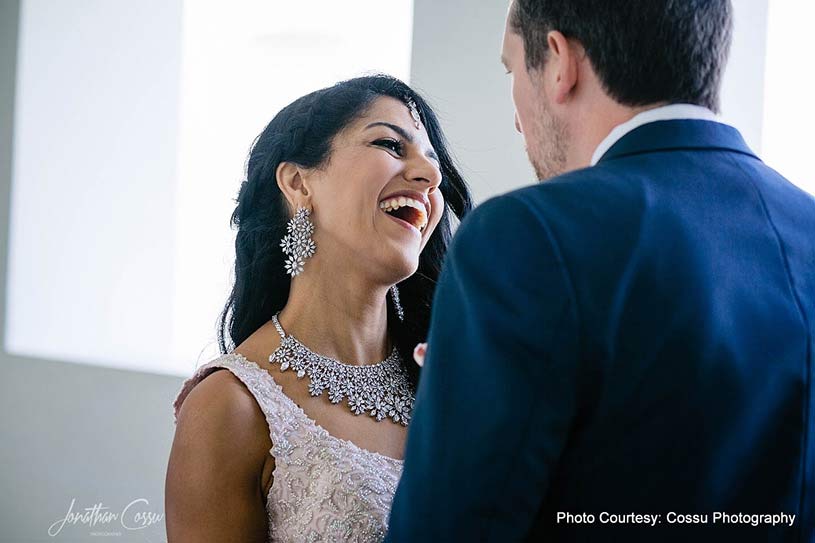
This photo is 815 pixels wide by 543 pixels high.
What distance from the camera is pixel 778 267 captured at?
3.43 feet

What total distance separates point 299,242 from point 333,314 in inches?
7.1

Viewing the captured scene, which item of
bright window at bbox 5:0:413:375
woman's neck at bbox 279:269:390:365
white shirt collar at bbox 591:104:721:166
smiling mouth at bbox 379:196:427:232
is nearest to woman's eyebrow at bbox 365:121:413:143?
smiling mouth at bbox 379:196:427:232

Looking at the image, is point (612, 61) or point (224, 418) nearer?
point (612, 61)

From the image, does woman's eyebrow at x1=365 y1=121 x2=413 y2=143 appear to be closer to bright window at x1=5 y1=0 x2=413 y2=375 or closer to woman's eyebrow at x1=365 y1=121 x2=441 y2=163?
woman's eyebrow at x1=365 y1=121 x2=441 y2=163

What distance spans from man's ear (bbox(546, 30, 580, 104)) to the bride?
2.96ft

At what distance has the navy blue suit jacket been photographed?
98 cm

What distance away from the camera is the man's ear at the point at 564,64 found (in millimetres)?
1133

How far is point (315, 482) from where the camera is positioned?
182 centimetres

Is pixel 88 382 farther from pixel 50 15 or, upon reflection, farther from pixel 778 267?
pixel 778 267

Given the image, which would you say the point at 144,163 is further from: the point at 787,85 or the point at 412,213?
the point at 787,85

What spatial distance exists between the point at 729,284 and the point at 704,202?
0.32 feet

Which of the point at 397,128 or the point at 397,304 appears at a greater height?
the point at 397,128

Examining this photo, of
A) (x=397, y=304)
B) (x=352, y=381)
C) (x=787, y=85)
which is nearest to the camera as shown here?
(x=352, y=381)

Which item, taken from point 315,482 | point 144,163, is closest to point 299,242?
point 315,482
